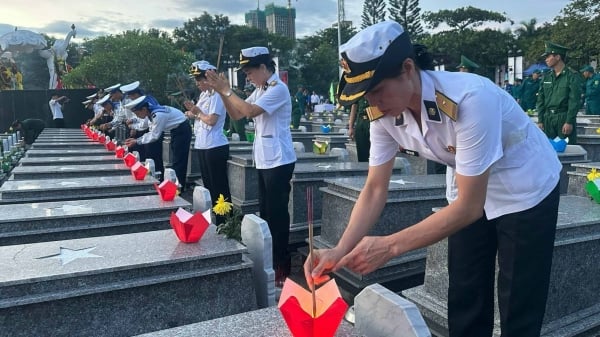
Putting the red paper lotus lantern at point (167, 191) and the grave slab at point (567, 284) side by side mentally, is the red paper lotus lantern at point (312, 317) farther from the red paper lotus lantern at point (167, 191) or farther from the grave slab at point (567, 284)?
the red paper lotus lantern at point (167, 191)

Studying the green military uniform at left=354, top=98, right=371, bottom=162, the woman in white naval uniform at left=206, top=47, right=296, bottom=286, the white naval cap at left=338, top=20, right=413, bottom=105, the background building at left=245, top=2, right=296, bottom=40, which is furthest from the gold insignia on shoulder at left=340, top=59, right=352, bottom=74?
the background building at left=245, top=2, right=296, bottom=40

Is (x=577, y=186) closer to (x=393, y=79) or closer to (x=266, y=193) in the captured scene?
(x=266, y=193)

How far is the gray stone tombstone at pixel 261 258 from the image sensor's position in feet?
8.43

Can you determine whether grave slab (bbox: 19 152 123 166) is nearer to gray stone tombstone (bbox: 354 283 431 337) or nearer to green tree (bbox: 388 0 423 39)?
gray stone tombstone (bbox: 354 283 431 337)

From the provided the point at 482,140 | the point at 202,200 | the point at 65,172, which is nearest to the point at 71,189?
the point at 65,172

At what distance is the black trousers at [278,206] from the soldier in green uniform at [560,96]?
14.2 feet

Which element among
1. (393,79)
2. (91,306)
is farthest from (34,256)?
(393,79)

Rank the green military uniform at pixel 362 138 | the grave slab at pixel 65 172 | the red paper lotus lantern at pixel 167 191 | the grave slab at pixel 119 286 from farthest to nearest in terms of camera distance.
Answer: the green military uniform at pixel 362 138
the grave slab at pixel 65 172
the red paper lotus lantern at pixel 167 191
the grave slab at pixel 119 286

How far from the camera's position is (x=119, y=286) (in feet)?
7.66

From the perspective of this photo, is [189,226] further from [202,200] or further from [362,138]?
[362,138]

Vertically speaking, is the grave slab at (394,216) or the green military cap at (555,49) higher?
the green military cap at (555,49)

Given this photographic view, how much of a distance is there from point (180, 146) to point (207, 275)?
4.77 meters

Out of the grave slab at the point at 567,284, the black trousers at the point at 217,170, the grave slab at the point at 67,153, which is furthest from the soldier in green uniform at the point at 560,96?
the grave slab at the point at 67,153

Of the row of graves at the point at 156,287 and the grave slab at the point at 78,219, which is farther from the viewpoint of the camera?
the grave slab at the point at 78,219
